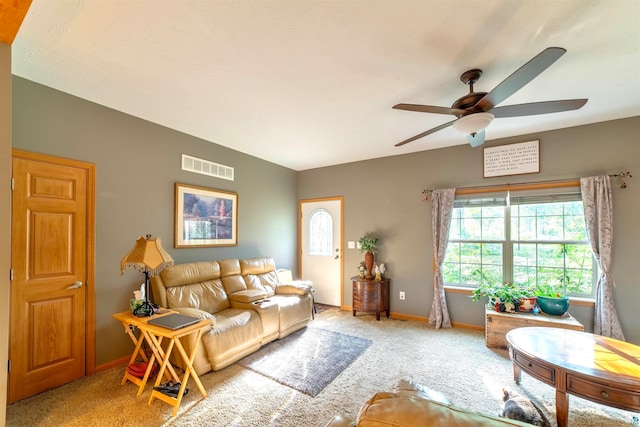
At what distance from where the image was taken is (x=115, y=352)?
2777 mm

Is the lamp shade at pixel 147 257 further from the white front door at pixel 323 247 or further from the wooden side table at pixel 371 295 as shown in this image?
the white front door at pixel 323 247

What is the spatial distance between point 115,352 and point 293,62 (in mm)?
3255

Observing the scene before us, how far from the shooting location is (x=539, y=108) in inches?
79.0

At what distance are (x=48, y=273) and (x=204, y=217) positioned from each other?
1.64 meters

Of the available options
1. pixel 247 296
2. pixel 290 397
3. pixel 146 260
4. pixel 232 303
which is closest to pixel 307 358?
pixel 290 397

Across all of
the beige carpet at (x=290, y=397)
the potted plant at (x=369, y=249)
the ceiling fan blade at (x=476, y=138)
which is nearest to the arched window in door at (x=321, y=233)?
Result: the potted plant at (x=369, y=249)

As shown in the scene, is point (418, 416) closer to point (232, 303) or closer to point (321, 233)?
point (232, 303)

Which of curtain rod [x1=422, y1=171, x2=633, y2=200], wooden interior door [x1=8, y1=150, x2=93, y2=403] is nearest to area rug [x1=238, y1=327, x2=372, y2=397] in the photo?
wooden interior door [x1=8, y1=150, x2=93, y2=403]

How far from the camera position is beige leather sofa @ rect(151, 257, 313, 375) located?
2.62 m

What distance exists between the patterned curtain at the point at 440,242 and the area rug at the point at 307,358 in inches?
49.0

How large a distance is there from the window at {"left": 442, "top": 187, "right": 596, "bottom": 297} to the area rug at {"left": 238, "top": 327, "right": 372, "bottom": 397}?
6.41ft

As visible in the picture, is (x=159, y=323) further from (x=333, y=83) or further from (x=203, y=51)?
(x=333, y=83)

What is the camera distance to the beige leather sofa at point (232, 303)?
262 centimetres

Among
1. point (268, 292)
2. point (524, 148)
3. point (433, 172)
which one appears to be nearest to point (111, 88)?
point (268, 292)
